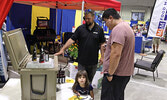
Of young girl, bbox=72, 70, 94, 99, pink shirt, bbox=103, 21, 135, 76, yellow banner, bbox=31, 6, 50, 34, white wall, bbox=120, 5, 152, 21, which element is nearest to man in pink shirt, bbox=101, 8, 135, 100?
pink shirt, bbox=103, 21, 135, 76

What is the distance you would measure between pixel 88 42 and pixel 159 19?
2360 millimetres

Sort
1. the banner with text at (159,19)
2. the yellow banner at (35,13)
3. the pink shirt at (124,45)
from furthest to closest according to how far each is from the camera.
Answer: the yellow banner at (35,13) < the banner with text at (159,19) < the pink shirt at (124,45)

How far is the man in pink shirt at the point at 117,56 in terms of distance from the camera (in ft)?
4.97

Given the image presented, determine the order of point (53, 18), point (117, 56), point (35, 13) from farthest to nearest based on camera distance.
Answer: point (53, 18) < point (35, 13) < point (117, 56)

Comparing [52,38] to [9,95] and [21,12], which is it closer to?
[21,12]

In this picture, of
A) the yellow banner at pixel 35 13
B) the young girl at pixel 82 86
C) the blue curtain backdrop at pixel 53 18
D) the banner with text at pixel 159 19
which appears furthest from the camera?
the blue curtain backdrop at pixel 53 18

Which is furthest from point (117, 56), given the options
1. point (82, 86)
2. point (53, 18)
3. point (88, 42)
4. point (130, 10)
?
point (130, 10)

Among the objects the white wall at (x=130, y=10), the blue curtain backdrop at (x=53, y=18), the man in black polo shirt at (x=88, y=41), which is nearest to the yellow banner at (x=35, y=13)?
the blue curtain backdrop at (x=53, y=18)

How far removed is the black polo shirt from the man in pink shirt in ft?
1.93

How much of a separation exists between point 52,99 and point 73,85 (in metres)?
0.46

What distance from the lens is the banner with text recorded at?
140 inches

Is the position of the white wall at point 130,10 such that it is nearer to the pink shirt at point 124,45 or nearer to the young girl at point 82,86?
the pink shirt at point 124,45

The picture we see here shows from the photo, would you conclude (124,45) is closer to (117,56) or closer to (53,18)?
(117,56)

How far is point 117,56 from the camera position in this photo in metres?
1.52
